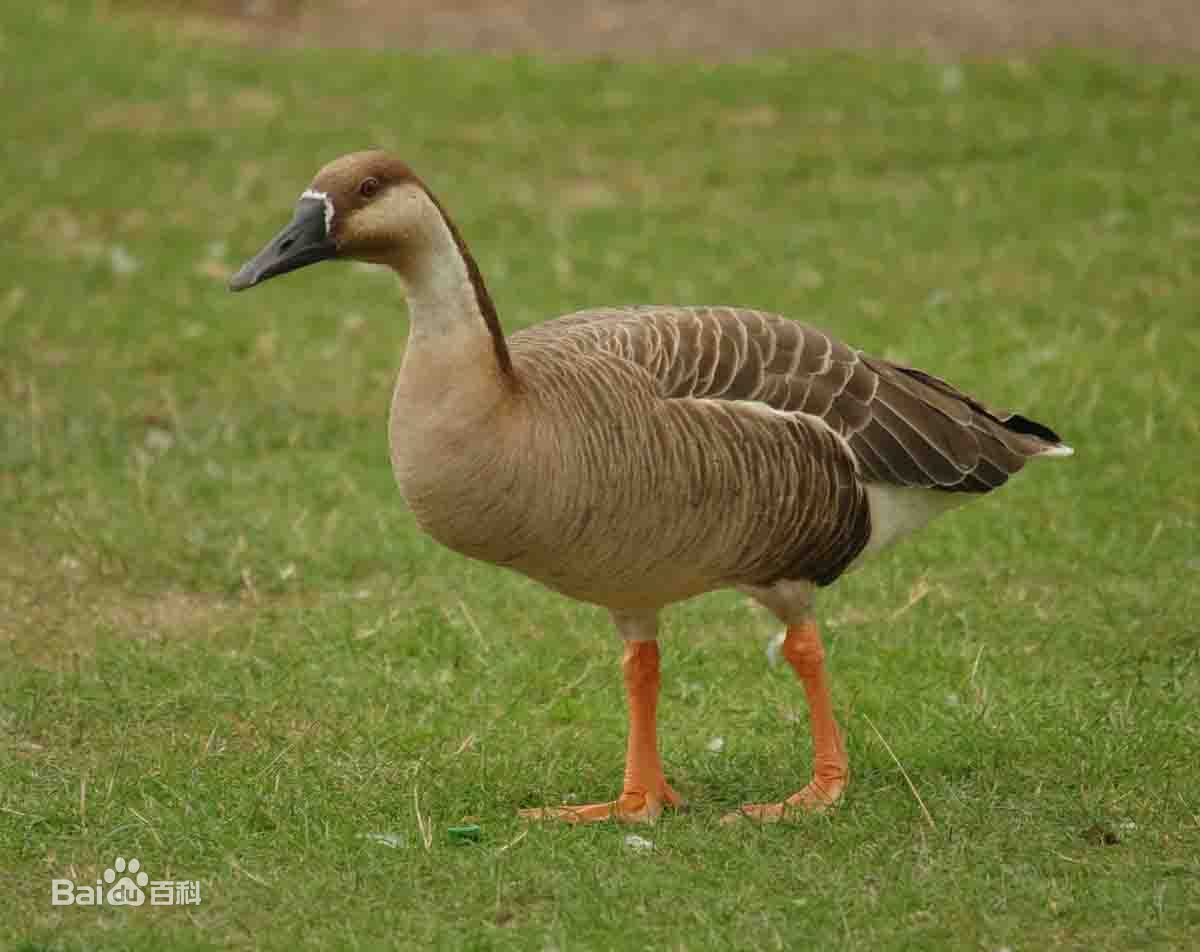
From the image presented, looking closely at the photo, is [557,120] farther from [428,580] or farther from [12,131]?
[428,580]

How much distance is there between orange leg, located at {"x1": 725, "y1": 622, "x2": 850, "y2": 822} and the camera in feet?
16.4

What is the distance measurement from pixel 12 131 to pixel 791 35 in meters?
4.85

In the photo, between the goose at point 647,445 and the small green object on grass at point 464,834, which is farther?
the small green object on grass at point 464,834

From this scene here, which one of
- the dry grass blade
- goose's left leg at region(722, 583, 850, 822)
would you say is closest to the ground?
the dry grass blade

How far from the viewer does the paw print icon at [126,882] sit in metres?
4.39

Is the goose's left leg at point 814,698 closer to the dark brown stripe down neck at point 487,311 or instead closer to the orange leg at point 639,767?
the orange leg at point 639,767

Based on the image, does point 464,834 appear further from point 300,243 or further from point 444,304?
point 300,243

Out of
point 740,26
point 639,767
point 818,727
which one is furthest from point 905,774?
point 740,26

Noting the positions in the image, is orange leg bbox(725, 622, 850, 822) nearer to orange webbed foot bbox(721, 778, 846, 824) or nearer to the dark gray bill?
orange webbed foot bbox(721, 778, 846, 824)

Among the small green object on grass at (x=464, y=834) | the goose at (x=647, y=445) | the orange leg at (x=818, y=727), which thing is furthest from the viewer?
the orange leg at (x=818, y=727)

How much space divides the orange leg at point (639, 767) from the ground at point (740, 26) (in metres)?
8.04

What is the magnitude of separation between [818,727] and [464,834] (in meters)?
0.95

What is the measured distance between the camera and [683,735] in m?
5.66

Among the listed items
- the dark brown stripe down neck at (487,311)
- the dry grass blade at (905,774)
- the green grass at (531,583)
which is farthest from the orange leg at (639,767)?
the dark brown stripe down neck at (487,311)
